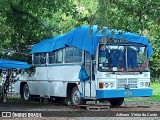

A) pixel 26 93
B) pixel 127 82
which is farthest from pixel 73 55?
pixel 26 93

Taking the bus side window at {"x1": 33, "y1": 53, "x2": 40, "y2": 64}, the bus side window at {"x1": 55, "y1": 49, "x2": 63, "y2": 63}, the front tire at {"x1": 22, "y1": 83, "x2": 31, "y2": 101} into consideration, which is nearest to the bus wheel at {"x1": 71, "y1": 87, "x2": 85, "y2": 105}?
the bus side window at {"x1": 55, "y1": 49, "x2": 63, "y2": 63}

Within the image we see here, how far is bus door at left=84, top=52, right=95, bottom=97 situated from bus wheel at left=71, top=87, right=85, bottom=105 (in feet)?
1.54

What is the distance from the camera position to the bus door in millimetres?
16219

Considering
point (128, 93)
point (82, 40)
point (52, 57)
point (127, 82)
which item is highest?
point (82, 40)

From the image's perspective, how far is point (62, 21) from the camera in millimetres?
22172

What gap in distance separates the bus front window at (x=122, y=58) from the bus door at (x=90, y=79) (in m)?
0.48

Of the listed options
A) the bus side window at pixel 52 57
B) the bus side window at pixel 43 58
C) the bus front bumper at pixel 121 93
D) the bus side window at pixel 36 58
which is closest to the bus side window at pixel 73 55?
the bus side window at pixel 52 57

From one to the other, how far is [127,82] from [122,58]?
3.11 feet

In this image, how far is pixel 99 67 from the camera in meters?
16.0

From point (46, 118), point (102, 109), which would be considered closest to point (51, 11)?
point (102, 109)

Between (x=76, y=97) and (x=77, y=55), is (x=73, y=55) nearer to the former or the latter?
(x=77, y=55)

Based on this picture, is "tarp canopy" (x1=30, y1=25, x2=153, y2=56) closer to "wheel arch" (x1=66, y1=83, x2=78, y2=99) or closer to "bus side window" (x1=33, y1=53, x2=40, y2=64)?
"bus side window" (x1=33, y1=53, x2=40, y2=64)

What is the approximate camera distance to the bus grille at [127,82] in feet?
53.2

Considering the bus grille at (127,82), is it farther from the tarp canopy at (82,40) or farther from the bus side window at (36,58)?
the bus side window at (36,58)
